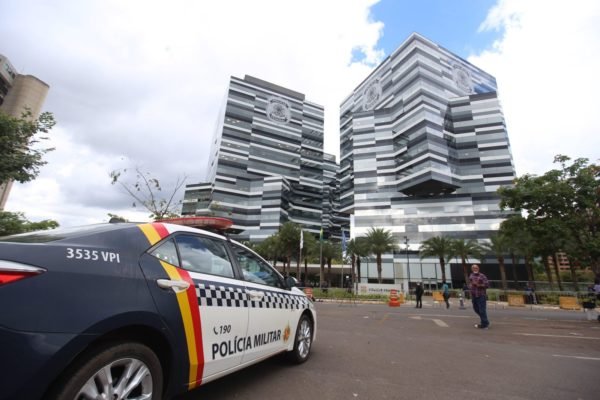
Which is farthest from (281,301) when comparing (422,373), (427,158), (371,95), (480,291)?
(371,95)

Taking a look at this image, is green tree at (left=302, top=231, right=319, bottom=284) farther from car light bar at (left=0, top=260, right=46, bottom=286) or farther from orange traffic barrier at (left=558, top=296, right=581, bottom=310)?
car light bar at (left=0, top=260, right=46, bottom=286)

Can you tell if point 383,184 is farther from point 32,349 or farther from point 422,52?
point 32,349

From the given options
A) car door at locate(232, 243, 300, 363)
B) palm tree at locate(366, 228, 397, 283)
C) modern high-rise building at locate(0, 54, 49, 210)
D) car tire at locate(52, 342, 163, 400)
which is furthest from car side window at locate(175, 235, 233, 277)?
modern high-rise building at locate(0, 54, 49, 210)

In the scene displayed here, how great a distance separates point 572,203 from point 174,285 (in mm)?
21292

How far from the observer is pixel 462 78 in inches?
2923

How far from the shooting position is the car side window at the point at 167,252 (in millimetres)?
2238

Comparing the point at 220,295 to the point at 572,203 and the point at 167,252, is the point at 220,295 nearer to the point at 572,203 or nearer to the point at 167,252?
the point at 167,252

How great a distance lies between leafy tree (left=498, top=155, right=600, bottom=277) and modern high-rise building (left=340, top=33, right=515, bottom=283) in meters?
41.5

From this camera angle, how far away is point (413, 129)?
6391 centimetres

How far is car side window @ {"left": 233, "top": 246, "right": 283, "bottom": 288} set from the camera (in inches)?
127

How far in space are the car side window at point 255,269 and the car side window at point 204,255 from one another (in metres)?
0.23

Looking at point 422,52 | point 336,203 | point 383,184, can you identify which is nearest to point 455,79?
point 422,52

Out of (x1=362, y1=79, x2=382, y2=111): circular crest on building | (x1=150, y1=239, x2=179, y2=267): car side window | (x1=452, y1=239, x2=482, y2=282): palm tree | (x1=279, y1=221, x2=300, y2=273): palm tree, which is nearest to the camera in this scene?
(x1=150, y1=239, x2=179, y2=267): car side window

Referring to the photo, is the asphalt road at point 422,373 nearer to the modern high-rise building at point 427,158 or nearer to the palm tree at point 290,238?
the palm tree at point 290,238
